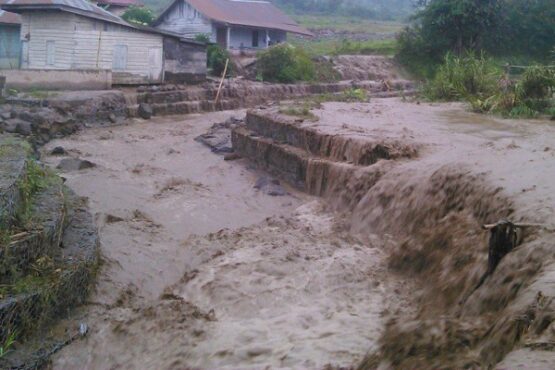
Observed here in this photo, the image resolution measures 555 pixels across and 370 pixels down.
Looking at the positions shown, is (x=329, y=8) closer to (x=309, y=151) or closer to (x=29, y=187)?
(x=309, y=151)

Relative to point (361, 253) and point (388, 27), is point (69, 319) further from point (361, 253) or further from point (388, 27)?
point (388, 27)

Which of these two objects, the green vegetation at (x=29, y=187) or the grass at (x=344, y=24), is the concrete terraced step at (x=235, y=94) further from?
the grass at (x=344, y=24)

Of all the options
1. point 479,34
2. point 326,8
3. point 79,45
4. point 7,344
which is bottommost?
point 7,344

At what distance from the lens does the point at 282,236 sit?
845 centimetres

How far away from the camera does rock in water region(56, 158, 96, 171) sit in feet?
42.3

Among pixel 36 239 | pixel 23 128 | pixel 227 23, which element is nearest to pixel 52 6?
pixel 23 128

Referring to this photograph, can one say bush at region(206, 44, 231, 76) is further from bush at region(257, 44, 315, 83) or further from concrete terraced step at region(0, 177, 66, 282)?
concrete terraced step at region(0, 177, 66, 282)

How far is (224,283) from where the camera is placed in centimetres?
686

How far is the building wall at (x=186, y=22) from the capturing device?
3253 centimetres

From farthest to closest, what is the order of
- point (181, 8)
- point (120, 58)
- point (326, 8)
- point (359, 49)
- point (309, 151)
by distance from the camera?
point (326, 8) → point (359, 49) → point (181, 8) → point (120, 58) → point (309, 151)

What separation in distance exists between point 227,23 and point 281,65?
18.0 feet

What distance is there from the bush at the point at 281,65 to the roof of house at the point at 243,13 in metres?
4.91

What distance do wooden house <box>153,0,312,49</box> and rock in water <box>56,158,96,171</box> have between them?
19.2 m

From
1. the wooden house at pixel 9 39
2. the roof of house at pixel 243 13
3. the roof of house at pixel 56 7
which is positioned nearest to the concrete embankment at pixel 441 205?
the roof of house at pixel 56 7
